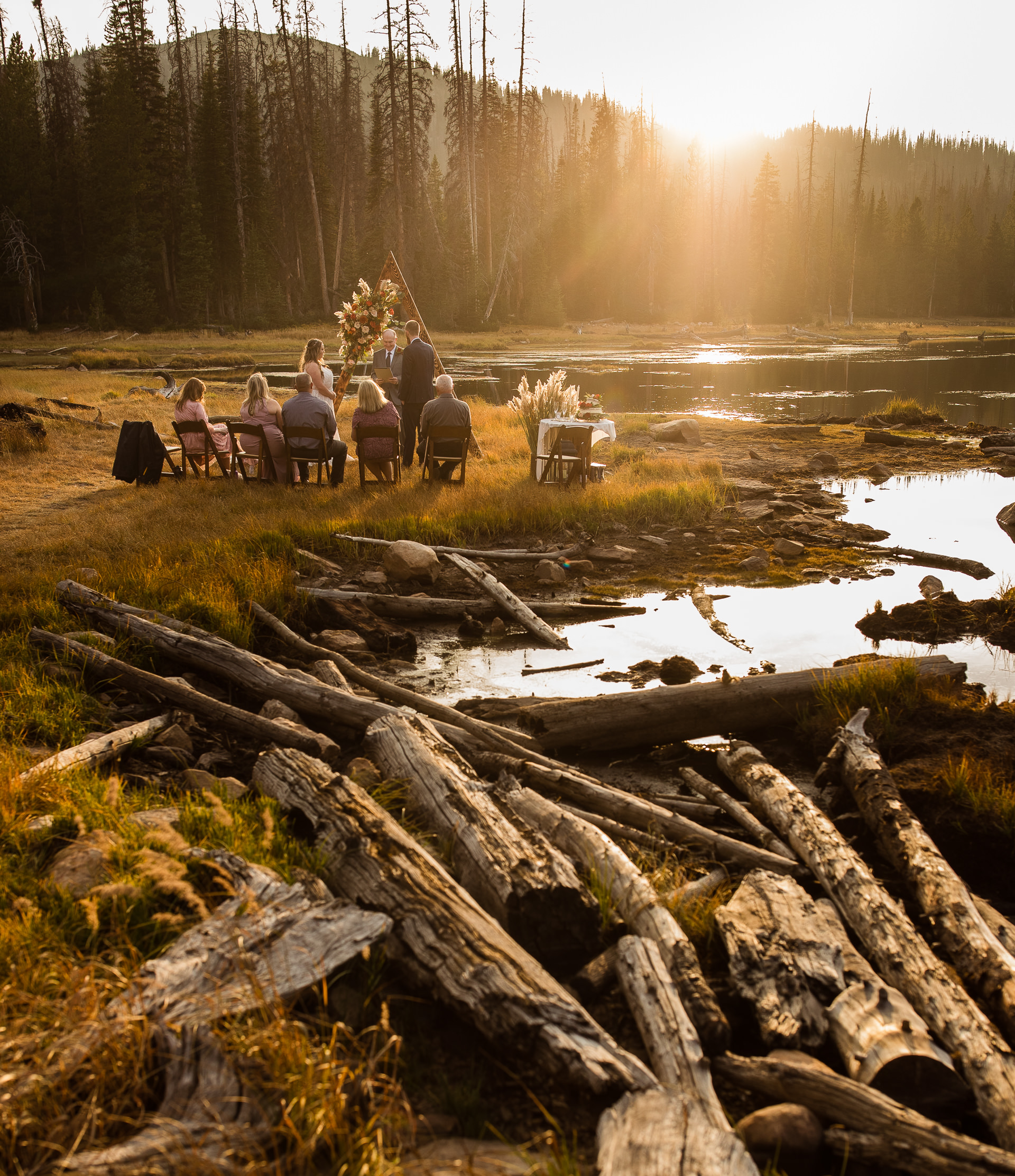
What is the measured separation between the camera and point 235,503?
10711mm

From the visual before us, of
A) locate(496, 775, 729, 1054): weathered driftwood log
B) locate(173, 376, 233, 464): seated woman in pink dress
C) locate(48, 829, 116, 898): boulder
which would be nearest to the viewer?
locate(496, 775, 729, 1054): weathered driftwood log

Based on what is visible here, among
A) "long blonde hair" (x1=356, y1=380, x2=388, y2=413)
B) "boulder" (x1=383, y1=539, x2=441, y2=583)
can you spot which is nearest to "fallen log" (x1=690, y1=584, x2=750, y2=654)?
"boulder" (x1=383, y1=539, x2=441, y2=583)

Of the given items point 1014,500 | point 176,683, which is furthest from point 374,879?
point 1014,500

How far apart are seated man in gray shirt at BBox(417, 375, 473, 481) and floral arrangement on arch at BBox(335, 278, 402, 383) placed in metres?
4.37

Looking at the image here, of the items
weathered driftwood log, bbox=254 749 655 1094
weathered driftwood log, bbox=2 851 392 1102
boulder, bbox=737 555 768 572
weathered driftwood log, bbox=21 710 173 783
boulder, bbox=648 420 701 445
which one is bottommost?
boulder, bbox=737 555 768 572

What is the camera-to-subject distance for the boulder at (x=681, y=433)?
60.3 feet

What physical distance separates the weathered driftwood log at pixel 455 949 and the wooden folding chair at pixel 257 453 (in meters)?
8.93

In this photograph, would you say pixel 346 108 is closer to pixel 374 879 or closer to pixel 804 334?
pixel 804 334

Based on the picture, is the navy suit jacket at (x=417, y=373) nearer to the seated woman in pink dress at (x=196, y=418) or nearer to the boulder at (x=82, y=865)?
the seated woman in pink dress at (x=196, y=418)

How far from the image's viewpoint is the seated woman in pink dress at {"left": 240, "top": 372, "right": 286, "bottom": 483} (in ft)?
38.7

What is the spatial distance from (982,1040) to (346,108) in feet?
226

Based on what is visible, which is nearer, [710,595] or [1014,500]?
[710,595]

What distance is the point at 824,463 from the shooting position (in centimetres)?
1602

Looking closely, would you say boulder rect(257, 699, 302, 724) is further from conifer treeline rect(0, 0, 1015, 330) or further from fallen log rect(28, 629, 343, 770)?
conifer treeline rect(0, 0, 1015, 330)
